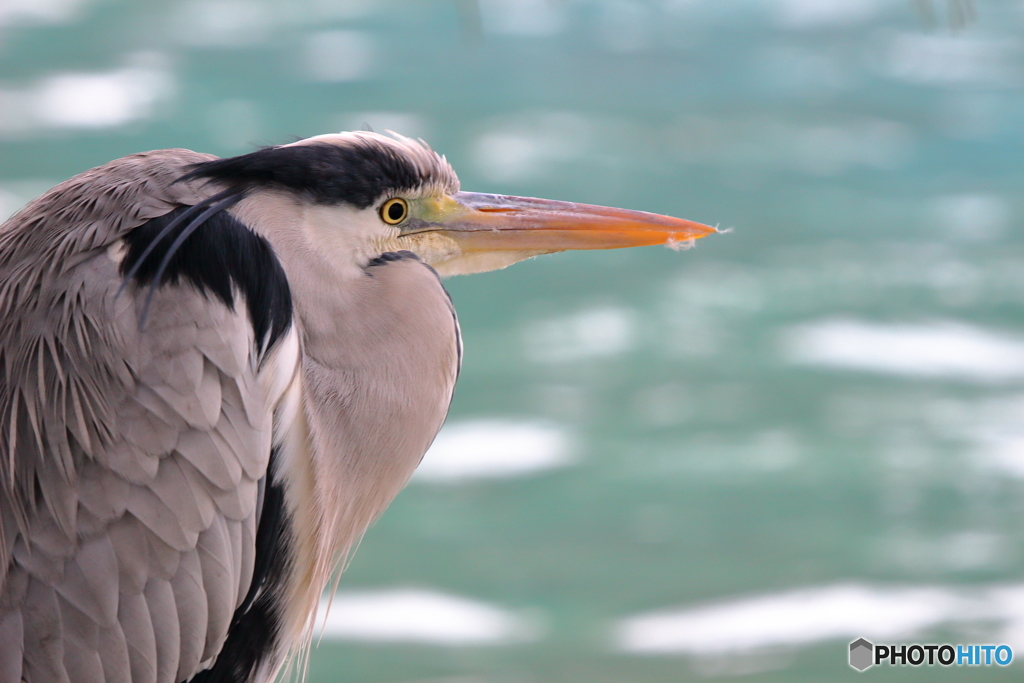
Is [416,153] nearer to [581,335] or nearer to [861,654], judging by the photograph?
[861,654]

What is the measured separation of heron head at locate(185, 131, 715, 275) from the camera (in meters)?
1.29

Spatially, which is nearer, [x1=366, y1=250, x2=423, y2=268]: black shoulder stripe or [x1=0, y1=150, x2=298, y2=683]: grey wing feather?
[x1=0, y1=150, x2=298, y2=683]: grey wing feather

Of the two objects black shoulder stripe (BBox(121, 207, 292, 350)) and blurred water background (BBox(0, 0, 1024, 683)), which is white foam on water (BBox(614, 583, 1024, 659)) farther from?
black shoulder stripe (BBox(121, 207, 292, 350))

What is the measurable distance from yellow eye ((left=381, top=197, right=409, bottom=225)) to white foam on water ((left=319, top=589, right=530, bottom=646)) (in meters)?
2.31

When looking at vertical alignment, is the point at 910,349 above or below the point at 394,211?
above

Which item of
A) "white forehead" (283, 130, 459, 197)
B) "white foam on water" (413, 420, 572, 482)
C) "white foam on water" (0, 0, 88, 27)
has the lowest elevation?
"white forehead" (283, 130, 459, 197)

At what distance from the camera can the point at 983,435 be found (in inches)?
165

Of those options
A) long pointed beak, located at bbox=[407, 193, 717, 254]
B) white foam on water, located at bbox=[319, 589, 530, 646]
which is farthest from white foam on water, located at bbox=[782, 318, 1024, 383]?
long pointed beak, located at bbox=[407, 193, 717, 254]

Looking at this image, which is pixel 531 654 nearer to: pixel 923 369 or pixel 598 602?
pixel 598 602

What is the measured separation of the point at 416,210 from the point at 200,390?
393 mm

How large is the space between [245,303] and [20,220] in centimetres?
33

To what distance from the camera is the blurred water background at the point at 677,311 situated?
358 centimetres

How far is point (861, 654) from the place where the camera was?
128 inches

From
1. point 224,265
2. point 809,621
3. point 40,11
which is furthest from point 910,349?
point 40,11
